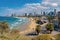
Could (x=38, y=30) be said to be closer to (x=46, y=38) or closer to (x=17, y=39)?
(x=46, y=38)

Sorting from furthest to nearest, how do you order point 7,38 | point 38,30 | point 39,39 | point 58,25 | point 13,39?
point 58,25
point 38,30
point 39,39
point 7,38
point 13,39

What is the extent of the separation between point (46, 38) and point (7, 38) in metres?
4.65

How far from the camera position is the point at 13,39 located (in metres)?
9.09

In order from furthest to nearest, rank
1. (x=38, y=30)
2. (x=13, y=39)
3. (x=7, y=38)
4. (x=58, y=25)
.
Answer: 1. (x=58, y=25)
2. (x=38, y=30)
3. (x=7, y=38)
4. (x=13, y=39)

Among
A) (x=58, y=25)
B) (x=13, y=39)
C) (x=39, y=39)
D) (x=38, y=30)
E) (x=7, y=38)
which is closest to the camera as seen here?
(x=13, y=39)

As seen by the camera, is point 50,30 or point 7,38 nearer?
point 7,38

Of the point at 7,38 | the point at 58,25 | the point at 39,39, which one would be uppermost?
the point at 7,38

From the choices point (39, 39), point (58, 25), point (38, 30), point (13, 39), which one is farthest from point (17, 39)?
point (58, 25)

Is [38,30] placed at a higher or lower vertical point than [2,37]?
lower

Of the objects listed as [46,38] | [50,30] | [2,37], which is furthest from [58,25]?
[2,37]

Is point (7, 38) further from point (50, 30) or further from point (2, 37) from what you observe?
point (50, 30)

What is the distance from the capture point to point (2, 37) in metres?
9.95

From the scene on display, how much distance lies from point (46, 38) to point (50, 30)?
28.8 meters

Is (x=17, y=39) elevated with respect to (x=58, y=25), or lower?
elevated
